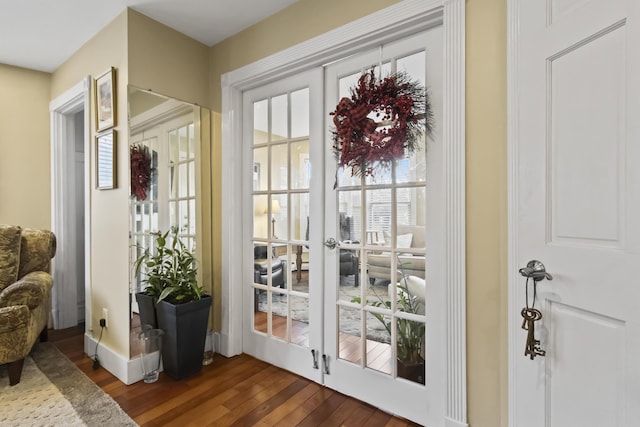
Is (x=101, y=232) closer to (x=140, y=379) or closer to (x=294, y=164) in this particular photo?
(x=140, y=379)

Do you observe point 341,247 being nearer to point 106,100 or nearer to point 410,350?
point 410,350

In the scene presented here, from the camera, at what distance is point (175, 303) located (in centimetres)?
213

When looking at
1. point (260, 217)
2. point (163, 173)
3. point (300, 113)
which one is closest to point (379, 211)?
point (300, 113)

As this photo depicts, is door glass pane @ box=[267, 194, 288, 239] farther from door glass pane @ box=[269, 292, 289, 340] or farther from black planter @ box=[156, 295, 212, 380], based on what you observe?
black planter @ box=[156, 295, 212, 380]

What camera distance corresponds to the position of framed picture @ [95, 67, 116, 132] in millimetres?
2156

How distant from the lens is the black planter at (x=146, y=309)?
7.02 feet

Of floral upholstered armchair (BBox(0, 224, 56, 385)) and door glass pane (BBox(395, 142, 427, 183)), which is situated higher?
door glass pane (BBox(395, 142, 427, 183))

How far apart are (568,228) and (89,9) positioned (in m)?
2.83

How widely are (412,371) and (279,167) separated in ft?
4.87

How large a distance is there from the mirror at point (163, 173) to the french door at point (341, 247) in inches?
14.9

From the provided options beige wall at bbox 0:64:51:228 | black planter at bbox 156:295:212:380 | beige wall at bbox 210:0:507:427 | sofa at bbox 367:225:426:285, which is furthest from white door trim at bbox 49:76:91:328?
beige wall at bbox 210:0:507:427

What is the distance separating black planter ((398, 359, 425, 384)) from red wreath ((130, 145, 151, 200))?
1941 millimetres

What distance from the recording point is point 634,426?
865mm

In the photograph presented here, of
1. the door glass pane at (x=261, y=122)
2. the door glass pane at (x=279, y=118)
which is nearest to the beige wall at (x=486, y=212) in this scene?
the door glass pane at (x=279, y=118)
